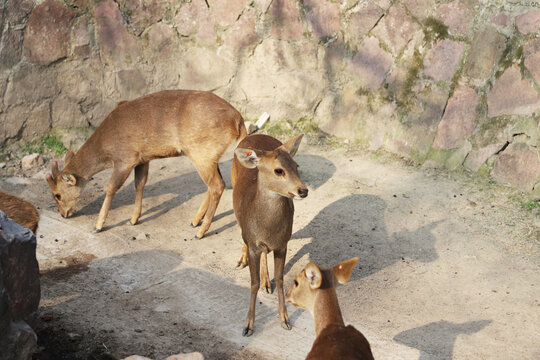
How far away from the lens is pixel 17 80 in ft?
25.6

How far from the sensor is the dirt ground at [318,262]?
469 centimetres

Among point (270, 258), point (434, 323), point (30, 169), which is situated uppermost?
point (434, 323)

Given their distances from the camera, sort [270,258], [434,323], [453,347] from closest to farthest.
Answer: [453,347], [434,323], [270,258]

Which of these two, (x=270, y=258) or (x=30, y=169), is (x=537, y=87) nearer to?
(x=270, y=258)

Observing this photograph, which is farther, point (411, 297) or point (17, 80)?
point (17, 80)

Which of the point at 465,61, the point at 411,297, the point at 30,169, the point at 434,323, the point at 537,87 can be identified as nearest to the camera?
the point at 434,323

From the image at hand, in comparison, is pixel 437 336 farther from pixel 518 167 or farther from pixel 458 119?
pixel 458 119

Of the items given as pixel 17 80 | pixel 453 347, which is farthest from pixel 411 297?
pixel 17 80

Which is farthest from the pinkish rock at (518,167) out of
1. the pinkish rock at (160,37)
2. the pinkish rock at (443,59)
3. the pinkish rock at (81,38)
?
the pinkish rock at (81,38)

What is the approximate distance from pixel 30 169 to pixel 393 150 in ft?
14.7

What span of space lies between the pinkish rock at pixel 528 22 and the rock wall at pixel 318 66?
0.01 meters

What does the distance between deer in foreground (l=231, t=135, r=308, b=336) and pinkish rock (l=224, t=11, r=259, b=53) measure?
3858 mm

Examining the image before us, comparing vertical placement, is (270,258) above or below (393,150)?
below

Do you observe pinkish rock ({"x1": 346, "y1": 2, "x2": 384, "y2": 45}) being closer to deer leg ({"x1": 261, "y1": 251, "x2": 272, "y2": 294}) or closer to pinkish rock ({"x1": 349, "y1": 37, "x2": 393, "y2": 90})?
pinkish rock ({"x1": 349, "y1": 37, "x2": 393, "y2": 90})
